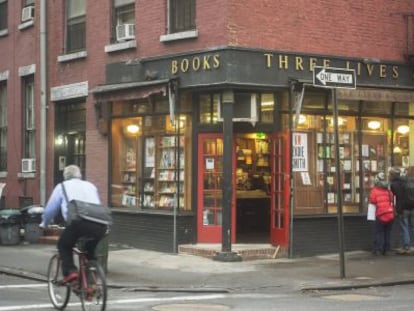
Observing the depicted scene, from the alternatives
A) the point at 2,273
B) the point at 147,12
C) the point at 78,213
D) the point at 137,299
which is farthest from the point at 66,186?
the point at 147,12

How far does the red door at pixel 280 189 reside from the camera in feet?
49.4

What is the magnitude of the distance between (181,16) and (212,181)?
3445 mm

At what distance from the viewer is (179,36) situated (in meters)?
15.1

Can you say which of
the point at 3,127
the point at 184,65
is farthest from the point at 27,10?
the point at 184,65

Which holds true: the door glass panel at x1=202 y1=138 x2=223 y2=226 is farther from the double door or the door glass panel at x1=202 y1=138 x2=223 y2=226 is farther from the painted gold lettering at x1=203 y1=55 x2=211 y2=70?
the painted gold lettering at x1=203 y1=55 x2=211 y2=70

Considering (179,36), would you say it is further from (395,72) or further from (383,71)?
(395,72)

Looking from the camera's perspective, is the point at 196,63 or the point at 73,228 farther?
the point at 196,63

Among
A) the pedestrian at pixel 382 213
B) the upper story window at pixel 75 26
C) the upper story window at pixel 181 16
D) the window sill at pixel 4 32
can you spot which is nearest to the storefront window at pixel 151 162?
the upper story window at pixel 181 16

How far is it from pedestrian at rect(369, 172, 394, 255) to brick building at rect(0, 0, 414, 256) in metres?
0.66

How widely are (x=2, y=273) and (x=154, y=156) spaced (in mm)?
4399

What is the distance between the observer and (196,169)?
1538 centimetres

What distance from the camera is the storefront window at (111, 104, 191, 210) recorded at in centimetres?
1558

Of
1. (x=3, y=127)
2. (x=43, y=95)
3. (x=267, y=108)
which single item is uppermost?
(x=43, y=95)

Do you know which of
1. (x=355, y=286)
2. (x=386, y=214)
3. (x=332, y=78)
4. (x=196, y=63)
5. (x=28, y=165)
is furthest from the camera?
(x=28, y=165)
